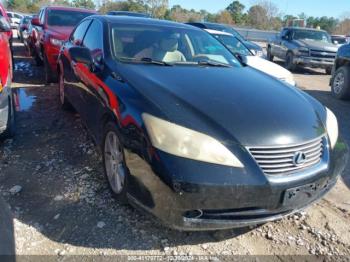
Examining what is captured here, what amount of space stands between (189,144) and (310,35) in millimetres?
13355

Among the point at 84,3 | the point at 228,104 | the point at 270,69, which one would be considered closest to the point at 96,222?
the point at 228,104

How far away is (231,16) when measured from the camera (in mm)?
59125

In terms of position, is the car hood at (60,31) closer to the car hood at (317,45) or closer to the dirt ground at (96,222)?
the dirt ground at (96,222)

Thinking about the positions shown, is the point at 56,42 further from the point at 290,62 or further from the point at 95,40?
the point at 290,62

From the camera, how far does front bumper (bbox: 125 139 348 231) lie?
2381mm

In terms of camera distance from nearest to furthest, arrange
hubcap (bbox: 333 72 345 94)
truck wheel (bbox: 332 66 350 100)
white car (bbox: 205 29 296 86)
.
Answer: white car (bbox: 205 29 296 86), truck wheel (bbox: 332 66 350 100), hubcap (bbox: 333 72 345 94)

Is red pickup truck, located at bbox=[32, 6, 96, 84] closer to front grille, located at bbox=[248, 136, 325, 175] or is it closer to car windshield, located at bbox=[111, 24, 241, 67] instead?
car windshield, located at bbox=[111, 24, 241, 67]

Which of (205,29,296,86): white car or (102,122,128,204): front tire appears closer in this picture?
(102,122,128,204): front tire

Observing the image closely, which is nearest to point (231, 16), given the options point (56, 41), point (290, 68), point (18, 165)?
point (290, 68)

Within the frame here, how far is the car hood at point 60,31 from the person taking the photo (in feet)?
24.3

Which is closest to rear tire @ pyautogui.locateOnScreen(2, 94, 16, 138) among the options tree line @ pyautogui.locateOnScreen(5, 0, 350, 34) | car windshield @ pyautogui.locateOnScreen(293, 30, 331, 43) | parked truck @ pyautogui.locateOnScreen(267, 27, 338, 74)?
parked truck @ pyautogui.locateOnScreen(267, 27, 338, 74)

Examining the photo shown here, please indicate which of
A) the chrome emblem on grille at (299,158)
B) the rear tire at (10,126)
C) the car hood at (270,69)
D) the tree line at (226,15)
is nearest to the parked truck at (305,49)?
the car hood at (270,69)

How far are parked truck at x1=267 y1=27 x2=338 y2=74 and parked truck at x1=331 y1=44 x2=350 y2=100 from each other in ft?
15.3

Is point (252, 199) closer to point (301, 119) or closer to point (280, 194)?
point (280, 194)
